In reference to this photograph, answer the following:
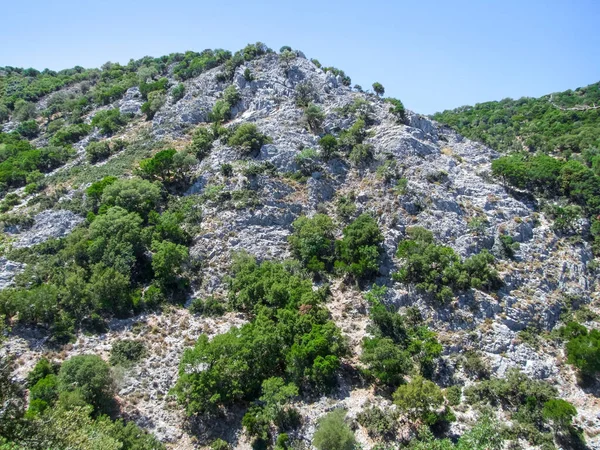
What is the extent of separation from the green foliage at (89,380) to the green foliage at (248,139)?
45.3 metres

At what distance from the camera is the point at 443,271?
51875 mm

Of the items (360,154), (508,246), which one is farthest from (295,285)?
(360,154)

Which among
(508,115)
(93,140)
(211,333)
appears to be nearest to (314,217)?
(211,333)

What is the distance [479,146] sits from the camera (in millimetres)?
84688

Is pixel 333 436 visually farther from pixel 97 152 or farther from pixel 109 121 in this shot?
pixel 109 121

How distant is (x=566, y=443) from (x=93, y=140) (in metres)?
95.3

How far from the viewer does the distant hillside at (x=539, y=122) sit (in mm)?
96312

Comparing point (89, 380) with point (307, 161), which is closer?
→ point (89, 380)

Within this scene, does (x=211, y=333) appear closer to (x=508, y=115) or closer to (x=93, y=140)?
(x=93, y=140)

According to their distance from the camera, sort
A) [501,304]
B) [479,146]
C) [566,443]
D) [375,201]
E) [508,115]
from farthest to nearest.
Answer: [508,115]
[479,146]
[375,201]
[501,304]
[566,443]

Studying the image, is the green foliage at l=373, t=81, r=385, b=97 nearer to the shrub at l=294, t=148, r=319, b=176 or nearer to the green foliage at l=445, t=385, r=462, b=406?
the shrub at l=294, t=148, r=319, b=176

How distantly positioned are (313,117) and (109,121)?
46636mm

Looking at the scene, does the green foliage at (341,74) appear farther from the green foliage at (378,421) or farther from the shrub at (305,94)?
the green foliage at (378,421)

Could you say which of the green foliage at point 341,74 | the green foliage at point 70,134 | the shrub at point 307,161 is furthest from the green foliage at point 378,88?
the green foliage at point 70,134
